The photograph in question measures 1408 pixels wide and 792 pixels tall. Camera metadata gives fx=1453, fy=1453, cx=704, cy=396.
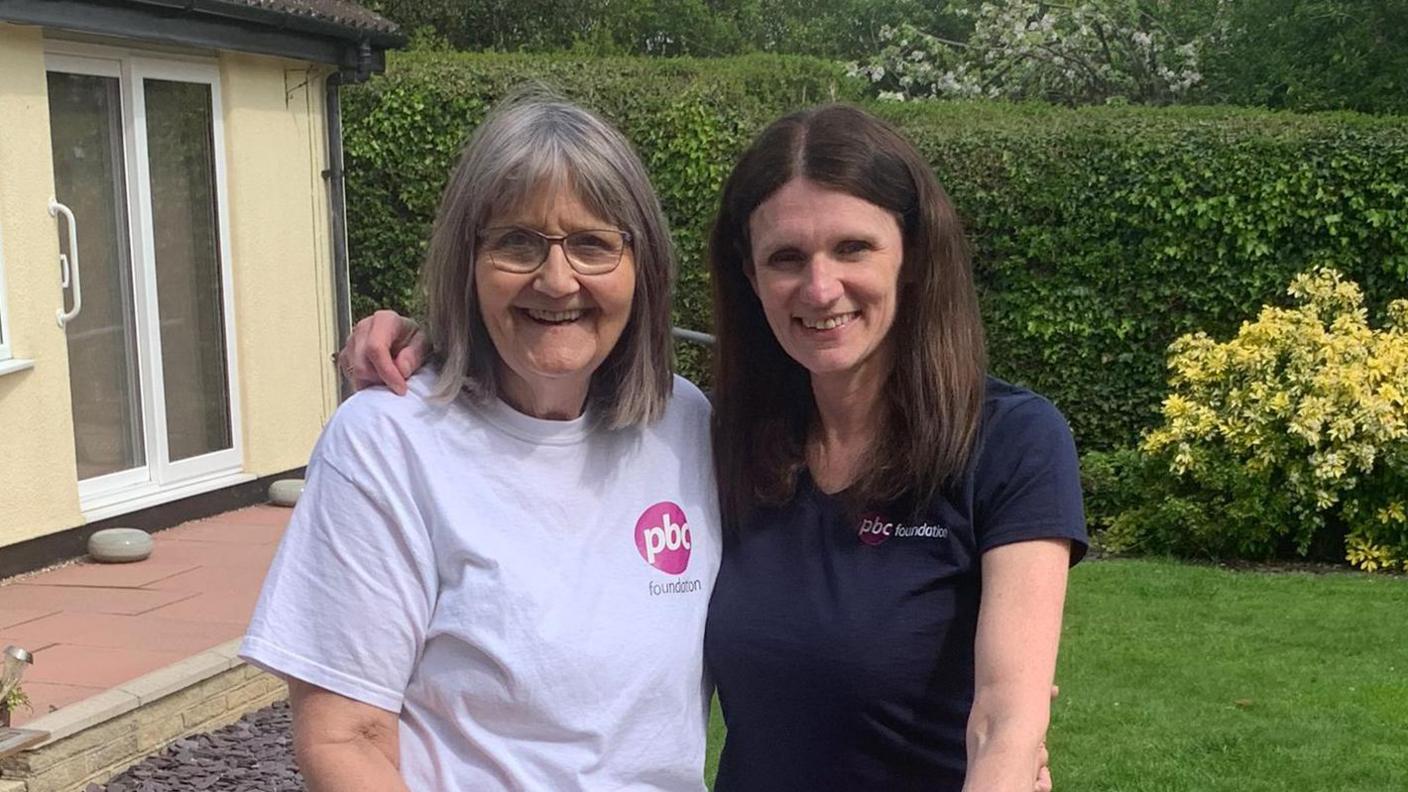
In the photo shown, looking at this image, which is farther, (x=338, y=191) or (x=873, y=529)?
(x=338, y=191)

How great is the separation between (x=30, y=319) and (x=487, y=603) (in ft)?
19.0

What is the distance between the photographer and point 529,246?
74.8 inches

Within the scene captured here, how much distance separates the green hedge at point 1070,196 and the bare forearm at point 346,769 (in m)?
8.22

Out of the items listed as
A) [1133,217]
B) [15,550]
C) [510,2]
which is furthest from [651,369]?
[510,2]

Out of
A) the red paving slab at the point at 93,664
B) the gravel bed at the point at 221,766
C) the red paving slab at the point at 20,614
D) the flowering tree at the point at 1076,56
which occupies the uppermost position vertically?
the flowering tree at the point at 1076,56

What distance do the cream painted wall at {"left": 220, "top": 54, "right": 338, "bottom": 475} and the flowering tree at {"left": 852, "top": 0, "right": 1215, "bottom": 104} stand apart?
9604 mm

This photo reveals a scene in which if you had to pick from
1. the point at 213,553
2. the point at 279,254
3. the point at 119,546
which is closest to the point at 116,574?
the point at 119,546

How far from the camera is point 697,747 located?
1.99 meters

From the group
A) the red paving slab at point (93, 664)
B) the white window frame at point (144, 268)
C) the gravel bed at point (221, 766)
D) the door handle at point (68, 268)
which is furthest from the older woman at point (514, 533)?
the white window frame at point (144, 268)

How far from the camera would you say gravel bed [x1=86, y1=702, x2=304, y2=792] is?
4441 millimetres

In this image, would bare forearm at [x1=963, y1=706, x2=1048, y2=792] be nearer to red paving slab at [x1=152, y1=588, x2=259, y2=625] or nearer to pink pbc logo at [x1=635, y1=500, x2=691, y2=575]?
pink pbc logo at [x1=635, y1=500, x2=691, y2=575]

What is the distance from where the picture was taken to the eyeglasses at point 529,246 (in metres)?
1.89

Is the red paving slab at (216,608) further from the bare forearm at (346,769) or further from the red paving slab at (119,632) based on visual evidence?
the bare forearm at (346,769)

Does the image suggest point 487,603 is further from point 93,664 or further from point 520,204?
point 93,664
